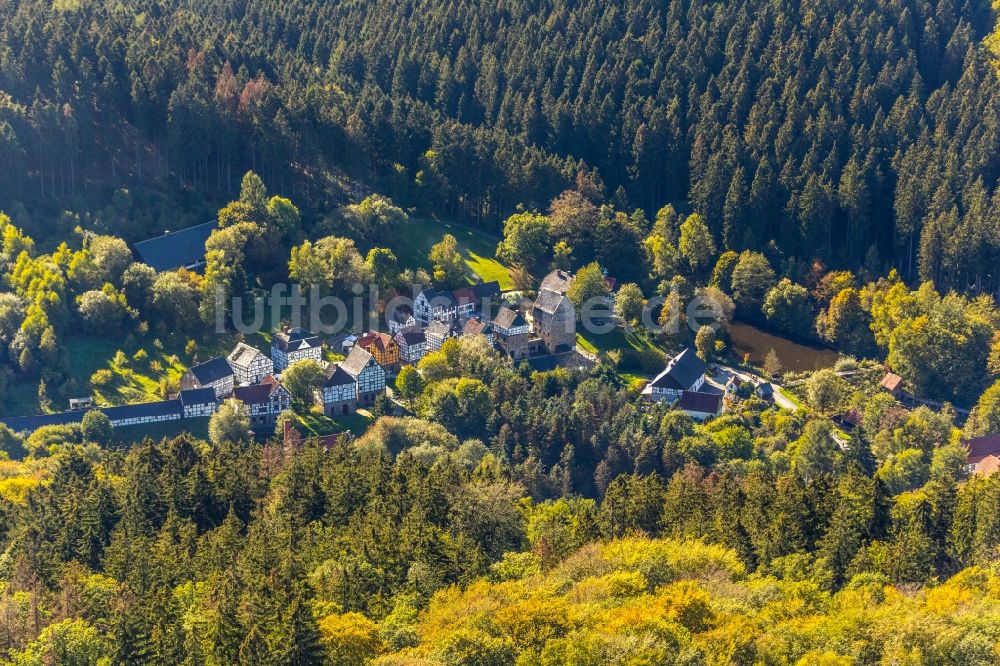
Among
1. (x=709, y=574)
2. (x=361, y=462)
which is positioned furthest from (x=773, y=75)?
(x=709, y=574)

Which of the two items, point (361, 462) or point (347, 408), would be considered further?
point (347, 408)

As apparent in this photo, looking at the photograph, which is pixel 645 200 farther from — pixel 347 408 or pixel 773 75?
pixel 347 408

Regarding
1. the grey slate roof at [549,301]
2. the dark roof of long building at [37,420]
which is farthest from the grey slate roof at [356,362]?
the dark roof of long building at [37,420]

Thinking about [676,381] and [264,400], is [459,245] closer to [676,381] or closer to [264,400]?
[676,381]

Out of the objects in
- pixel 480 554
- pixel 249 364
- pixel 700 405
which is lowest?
pixel 249 364

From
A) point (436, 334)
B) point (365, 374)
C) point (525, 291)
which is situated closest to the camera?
point (365, 374)

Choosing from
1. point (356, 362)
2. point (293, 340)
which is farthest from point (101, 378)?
point (356, 362)

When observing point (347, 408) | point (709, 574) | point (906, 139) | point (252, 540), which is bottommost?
point (347, 408)
